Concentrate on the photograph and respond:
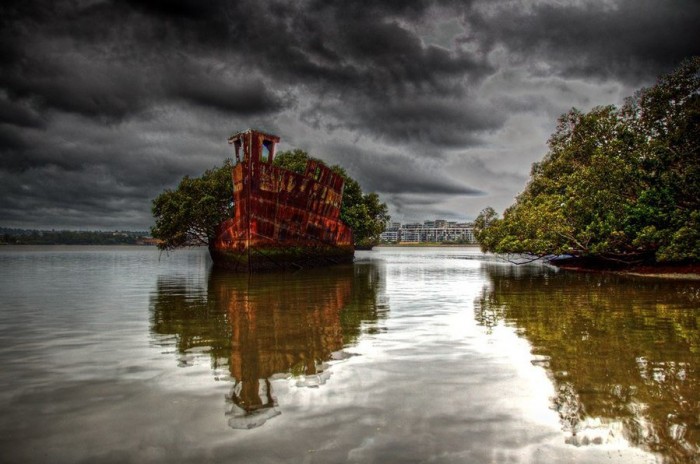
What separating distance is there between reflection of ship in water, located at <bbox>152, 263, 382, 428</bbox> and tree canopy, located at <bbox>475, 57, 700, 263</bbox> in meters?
17.5

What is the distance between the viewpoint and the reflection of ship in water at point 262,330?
5.79m

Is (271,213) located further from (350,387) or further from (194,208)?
(350,387)

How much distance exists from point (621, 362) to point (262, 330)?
20.5 feet

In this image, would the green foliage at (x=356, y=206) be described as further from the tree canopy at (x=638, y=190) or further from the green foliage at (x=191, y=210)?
the tree canopy at (x=638, y=190)

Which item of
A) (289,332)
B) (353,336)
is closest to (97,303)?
(289,332)

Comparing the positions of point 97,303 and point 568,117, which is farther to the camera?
point 568,117

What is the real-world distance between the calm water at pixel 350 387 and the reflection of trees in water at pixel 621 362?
0.03 metres

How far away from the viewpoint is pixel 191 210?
39.6 metres

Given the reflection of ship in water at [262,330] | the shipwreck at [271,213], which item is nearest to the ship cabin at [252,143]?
the shipwreck at [271,213]

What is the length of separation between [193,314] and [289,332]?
4.00 meters

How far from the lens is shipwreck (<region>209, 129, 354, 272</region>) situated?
26.7 meters

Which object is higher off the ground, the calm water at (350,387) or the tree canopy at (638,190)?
the tree canopy at (638,190)

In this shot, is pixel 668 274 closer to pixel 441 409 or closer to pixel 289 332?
pixel 289 332

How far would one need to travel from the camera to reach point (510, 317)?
37.6 ft
